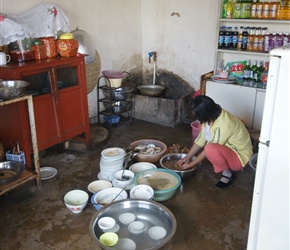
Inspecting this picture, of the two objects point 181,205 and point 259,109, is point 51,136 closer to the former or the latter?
point 181,205

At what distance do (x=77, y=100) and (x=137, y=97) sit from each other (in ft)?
4.27

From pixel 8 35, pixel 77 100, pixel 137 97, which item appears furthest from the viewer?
pixel 137 97

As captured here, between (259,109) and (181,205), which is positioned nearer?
(181,205)

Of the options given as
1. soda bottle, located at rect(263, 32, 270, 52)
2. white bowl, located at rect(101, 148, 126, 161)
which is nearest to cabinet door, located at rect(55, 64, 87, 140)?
white bowl, located at rect(101, 148, 126, 161)

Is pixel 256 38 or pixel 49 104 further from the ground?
pixel 256 38

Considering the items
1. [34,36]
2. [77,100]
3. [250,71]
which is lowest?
[77,100]

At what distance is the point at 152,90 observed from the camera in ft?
14.0

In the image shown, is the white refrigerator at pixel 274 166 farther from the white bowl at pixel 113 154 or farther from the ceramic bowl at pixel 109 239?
the white bowl at pixel 113 154

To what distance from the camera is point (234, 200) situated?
251 cm

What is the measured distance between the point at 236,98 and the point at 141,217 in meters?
1.92

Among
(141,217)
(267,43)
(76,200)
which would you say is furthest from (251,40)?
(76,200)

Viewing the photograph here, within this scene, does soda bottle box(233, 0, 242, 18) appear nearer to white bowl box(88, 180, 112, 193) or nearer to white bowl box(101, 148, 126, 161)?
white bowl box(101, 148, 126, 161)

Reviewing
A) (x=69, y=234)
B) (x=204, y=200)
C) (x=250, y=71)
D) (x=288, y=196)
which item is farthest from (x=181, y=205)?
(x=250, y=71)

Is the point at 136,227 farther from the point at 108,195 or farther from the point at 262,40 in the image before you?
the point at 262,40
